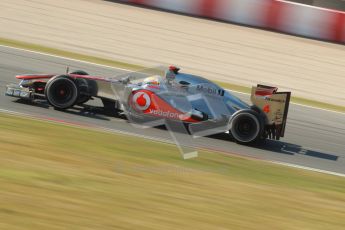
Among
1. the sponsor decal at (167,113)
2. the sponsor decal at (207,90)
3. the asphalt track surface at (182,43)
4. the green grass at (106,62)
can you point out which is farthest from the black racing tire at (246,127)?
the asphalt track surface at (182,43)

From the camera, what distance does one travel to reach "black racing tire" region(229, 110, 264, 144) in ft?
34.5

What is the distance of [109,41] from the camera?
60.0 ft

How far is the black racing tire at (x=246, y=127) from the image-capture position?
414 inches

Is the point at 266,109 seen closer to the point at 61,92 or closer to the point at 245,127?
the point at 245,127

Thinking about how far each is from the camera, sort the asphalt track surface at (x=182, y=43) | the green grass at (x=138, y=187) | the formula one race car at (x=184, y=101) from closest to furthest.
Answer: the green grass at (x=138, y=187) → the formula one race car at (x=184, y=101) → the asphalt track surface at (x=182, y=43)

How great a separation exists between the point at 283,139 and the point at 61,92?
3.99m

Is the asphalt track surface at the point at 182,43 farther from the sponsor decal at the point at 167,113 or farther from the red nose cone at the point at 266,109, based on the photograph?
the sponsor decal at the point at 167,113

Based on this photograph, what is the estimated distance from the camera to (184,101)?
10641mm

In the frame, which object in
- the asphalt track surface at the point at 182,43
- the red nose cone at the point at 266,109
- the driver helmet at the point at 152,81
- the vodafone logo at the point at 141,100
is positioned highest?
the asphalt track surface at the point at 182,43

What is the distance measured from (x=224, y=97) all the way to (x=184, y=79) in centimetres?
72

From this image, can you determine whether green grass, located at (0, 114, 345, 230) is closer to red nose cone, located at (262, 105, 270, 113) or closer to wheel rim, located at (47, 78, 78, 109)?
wheel rim, located at (47, 78, 78, 109)

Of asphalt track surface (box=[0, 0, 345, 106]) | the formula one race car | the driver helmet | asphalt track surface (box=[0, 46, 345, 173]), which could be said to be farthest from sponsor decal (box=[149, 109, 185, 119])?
asphalt track surface (box=[0, 0, 345, 106])

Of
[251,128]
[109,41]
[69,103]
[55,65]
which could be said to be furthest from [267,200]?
[109,41]

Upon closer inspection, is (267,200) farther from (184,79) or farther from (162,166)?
(184,79)
